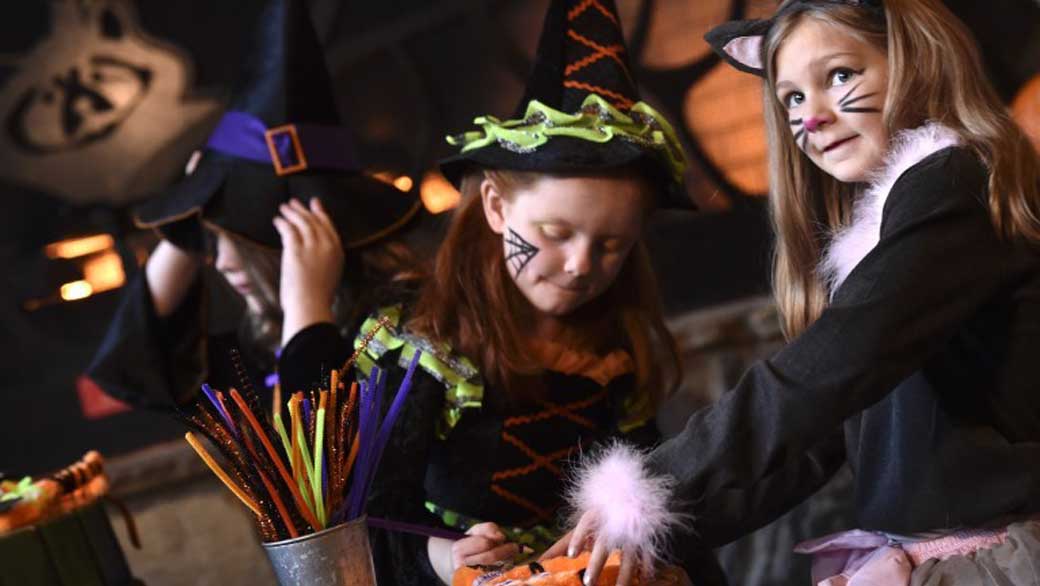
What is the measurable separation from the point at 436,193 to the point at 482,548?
1424mm

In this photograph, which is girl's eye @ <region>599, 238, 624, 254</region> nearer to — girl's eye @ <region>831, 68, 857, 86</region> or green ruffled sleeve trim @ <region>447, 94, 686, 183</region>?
green ruffled sleeve trim @ <region>447, 94, 686, 183</region>

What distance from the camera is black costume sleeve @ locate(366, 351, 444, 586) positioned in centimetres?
130

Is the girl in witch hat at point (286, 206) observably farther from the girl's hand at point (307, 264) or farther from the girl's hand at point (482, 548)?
the girl's hand at point (482, 548)

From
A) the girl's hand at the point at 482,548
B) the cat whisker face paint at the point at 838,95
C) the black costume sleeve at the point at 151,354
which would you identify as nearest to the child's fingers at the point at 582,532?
the girl's hand at the point at 482,548

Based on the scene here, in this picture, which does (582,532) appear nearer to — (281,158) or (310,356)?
(310,356)

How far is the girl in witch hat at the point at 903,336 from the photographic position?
952mm

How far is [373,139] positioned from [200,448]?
1.64 metres

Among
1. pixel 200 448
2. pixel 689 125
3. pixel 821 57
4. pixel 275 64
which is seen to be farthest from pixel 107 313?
pixel 821 57

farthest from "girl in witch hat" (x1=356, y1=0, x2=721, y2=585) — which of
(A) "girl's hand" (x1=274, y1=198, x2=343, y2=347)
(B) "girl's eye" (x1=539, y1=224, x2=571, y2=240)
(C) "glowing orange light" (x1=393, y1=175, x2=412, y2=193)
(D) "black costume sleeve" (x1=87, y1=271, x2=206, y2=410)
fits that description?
(C) "glowing orange light" (x1=393, y1=175, x2=412, y2=193)

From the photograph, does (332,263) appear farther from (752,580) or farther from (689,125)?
(689,125)

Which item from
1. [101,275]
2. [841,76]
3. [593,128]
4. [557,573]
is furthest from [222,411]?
[101,275]

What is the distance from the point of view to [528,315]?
1.39 meters

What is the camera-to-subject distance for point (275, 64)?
63.2 inches

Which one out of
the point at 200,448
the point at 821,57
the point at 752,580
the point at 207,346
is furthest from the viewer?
the point at 752,580
